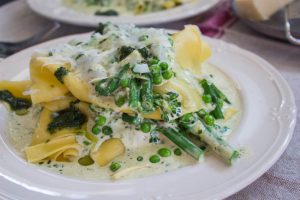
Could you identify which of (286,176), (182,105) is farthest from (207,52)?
(286,176)

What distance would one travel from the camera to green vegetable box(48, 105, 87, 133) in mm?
2375

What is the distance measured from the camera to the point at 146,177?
80.1 inches

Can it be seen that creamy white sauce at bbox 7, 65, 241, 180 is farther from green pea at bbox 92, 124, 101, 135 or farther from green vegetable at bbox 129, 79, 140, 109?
green vegetable at bbox 129, 79, 140, 109

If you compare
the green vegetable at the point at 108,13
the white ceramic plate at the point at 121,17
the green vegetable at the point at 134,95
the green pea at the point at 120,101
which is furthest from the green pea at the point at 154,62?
the green vegetable at the point at 108,13

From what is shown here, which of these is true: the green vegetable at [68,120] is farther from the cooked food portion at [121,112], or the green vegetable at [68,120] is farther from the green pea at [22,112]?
the green pea at [22,112]

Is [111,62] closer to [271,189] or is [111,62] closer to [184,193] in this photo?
[184,193]

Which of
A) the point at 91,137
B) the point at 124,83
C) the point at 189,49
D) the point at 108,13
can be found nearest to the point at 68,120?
the point at 91,137

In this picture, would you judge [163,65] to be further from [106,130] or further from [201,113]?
[106,130]

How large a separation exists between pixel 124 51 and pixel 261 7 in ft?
5.15

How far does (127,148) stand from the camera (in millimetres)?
2307

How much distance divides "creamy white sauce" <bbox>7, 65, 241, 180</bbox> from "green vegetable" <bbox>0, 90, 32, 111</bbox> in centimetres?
7

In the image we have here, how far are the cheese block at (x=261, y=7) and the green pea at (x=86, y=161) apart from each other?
1.97m

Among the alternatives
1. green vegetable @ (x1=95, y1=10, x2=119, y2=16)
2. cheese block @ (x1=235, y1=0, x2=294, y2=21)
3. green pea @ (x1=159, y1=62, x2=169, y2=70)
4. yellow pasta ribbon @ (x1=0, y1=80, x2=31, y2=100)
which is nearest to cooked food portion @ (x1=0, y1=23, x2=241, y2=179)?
green pea @ (x1=159, y1=62, x2=169, y2=70)

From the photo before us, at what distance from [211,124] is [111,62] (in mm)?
629
